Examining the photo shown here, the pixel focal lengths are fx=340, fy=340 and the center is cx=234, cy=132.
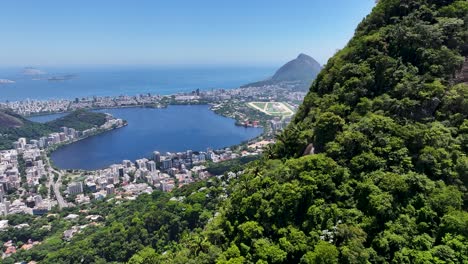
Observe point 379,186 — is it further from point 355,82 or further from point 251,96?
point 251,96

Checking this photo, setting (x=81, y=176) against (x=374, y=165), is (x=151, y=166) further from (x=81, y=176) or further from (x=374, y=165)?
(x=374, y=165)

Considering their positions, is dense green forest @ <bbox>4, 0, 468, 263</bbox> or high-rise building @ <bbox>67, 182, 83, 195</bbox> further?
high-rise building @ <bbox>67, 182, 83, 195</bbox>

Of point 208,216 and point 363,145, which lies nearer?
point 363,145

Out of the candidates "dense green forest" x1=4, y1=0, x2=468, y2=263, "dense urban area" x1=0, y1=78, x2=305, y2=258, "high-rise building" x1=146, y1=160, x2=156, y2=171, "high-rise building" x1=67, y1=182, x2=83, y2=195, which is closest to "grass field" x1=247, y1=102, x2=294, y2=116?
"dense urban area" x1=0, y1=78, x2=305, y2=258

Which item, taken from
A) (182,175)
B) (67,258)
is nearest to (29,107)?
(182,175)

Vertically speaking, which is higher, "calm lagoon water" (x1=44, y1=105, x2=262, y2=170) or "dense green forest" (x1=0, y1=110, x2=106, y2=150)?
"dense green forest" (x1=0, y1=110, x2=106, y2=150)

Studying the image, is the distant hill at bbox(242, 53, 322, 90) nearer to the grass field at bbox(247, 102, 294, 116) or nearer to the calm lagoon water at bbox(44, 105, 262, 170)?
the grass field at bbox(247, 102, 294, 116)
